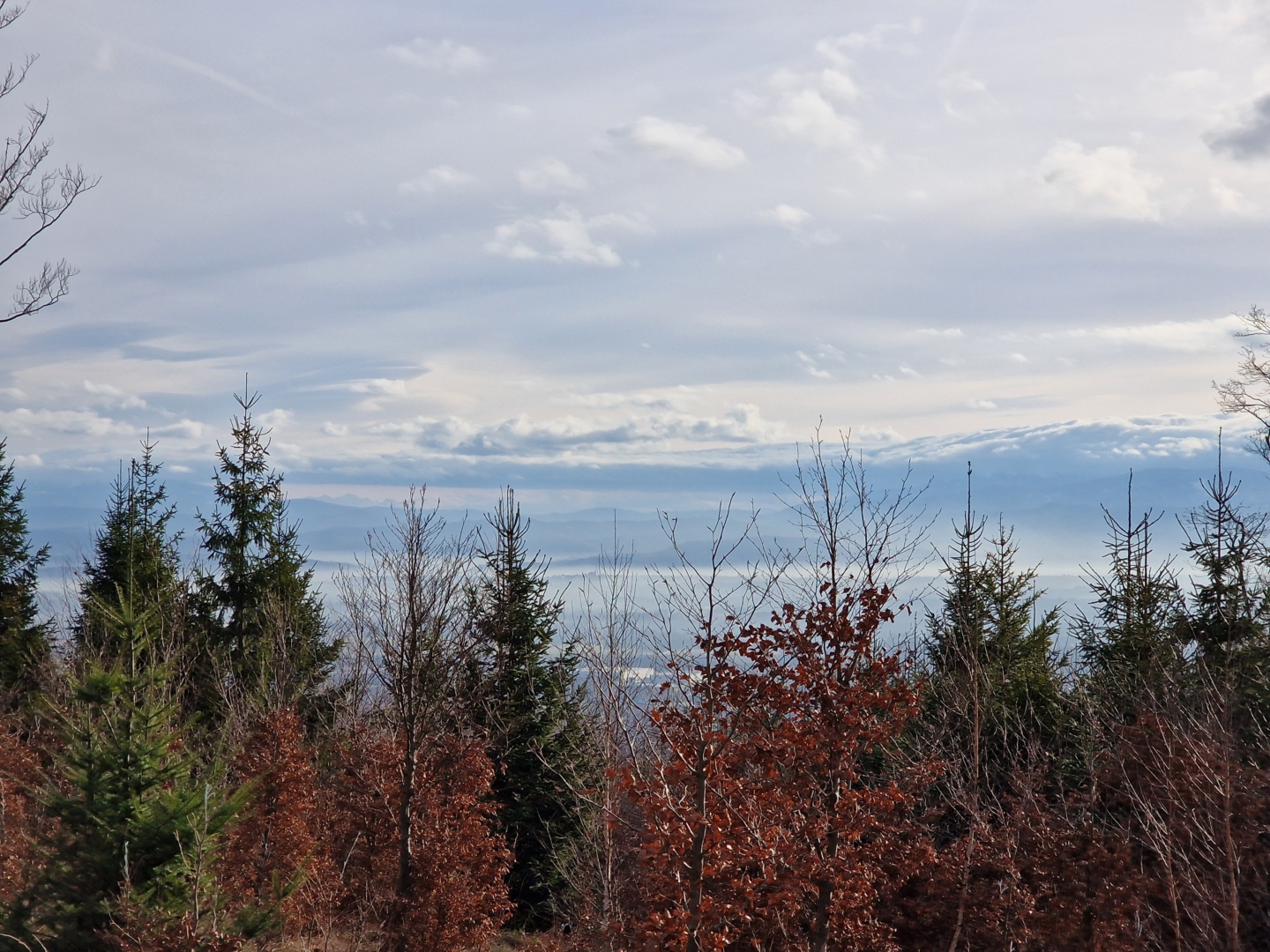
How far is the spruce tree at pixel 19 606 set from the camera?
105 ft

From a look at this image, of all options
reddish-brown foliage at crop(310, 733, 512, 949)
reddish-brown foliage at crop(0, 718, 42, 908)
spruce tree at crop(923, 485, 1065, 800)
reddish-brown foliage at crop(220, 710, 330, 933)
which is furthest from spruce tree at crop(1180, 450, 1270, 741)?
reddish-brown foliage at crop(0, 718, 42, 908)

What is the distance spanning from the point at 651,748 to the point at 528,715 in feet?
49.9

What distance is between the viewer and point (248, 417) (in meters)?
34.8

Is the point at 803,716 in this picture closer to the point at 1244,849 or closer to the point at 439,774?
the point at 1244,849

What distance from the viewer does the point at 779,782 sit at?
38.0 feet

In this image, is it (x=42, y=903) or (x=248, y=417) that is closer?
(x=42, y=903)

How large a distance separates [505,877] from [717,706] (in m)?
17.6

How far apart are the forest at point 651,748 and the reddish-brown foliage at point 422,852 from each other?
0.09 meters

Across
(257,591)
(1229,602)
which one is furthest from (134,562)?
(1229,602)

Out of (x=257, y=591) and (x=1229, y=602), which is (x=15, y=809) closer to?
(x=257, y=591)

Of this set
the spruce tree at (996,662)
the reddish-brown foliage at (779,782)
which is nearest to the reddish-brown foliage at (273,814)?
the reddish-brown foliage at (779,782)

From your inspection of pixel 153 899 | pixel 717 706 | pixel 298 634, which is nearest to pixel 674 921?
pixel 717 706

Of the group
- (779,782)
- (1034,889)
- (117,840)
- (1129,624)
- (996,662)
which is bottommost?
(1034,889)

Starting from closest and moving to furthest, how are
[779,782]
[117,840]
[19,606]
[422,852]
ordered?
[117,840] → [779,782] → [422,852] → [19,606]
